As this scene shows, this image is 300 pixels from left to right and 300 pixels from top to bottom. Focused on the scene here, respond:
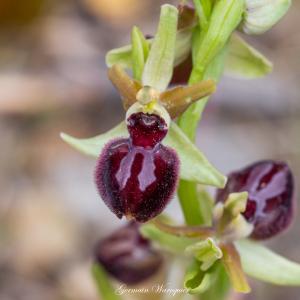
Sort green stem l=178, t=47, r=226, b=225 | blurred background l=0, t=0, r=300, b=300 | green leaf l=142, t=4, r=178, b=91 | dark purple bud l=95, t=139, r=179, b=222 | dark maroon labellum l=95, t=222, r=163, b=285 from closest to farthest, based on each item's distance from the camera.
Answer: dark purple bud l=95, t=139, r=179, b=222, green leaf l=142, t=4, r=178, b=91, green stem l=178, t=47, r=226, b=225, dark maroon labellum l=95, t=222, r=163, b=285, blurred background l=0, t=0, r=300, b=300

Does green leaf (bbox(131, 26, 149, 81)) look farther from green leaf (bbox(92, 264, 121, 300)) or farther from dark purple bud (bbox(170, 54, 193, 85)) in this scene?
green leaf (bbox(92, 264, 121, 300))

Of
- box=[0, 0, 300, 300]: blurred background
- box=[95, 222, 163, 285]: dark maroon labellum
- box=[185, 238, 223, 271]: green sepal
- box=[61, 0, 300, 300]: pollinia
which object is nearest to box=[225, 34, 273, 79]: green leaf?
box=[61, 0, 300, 300]: pollinia

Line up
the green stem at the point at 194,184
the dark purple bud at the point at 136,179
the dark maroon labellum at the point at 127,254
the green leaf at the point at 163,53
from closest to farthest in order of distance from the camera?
the dark purple bud at the point at 136,179
the green leaf at the point at 163,53
the green stem at the point at 194,184
the dark maroon labellum at the point at 127,254

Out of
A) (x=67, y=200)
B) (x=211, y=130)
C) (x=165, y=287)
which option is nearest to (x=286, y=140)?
(x=211, y=130)

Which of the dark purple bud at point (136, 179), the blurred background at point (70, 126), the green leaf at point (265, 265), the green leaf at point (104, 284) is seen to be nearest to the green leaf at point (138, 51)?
the dark purple bud at point (136, 179)

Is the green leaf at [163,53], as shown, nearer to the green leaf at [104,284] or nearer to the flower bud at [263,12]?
the flower bud at [263,12]

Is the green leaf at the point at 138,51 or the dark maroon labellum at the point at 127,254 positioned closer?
the green leaf at the point at 138,51

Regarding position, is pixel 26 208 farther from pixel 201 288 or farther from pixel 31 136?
pixel 201 288

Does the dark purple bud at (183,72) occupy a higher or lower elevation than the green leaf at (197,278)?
higher
